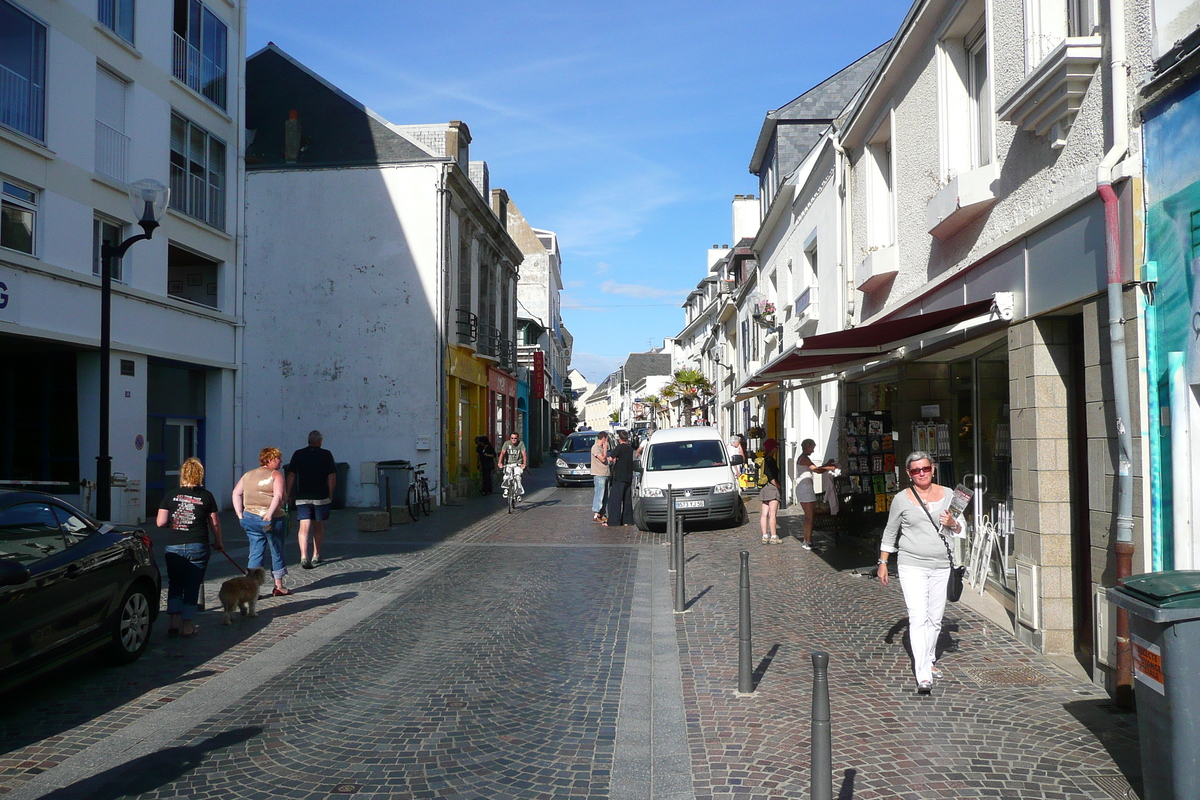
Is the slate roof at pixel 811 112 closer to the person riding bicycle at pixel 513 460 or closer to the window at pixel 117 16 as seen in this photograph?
the person riding bicycle at pixel 513 460

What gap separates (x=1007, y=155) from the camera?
25.1ft

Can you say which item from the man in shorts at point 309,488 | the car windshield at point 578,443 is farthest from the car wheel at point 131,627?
the car windshield at point 578,443

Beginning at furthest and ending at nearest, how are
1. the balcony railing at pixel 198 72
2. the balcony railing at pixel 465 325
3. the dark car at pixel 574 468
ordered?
the dark car at pixel 574 468 → the balcony railing at pixel 465 325 → the balcony railing at pixel 198 72

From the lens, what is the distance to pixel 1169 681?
3.65 m

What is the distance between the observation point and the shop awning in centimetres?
745

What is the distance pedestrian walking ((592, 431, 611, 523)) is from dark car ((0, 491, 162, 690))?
10.7 m

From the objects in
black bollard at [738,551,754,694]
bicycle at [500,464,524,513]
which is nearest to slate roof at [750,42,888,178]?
bicycle at [500,464,524,513]

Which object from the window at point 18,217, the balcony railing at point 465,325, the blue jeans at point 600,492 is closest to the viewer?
the window at point 18,217

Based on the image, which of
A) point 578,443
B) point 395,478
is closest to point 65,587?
point 395,478

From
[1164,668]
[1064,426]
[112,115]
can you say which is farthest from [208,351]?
[1164,668]

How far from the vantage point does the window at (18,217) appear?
43.7 feet

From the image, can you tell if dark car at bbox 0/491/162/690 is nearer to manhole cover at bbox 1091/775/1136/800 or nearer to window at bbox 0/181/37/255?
manhole cover at bbox 1091/775/1136/800

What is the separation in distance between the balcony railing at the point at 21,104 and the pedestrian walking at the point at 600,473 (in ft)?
34.9

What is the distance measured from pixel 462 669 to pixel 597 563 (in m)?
5.57
